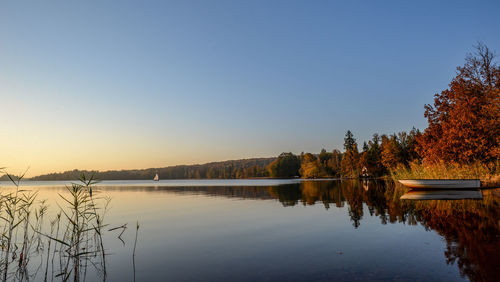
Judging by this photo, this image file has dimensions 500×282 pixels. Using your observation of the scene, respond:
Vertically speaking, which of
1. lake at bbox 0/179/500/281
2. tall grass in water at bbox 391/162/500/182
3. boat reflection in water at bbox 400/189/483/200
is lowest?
boat reflection in water at bbox 400/189/483/200

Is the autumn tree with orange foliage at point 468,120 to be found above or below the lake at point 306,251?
above

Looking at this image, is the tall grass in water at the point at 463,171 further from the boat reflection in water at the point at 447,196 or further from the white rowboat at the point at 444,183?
the white rowboat at the point at 444,183

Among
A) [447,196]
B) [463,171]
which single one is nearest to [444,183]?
[463,171]

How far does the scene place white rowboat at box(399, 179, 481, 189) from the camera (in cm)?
2548

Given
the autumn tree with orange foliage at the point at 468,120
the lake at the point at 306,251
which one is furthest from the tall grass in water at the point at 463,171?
the lake at the point at 306,251

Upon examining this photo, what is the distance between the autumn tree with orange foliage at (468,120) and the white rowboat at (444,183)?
4347 millimetres

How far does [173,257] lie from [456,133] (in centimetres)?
3357

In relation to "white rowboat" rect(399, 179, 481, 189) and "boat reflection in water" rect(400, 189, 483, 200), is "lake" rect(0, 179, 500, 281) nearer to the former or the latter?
"boat reflection in water" rect(400, 189, 483, 200)

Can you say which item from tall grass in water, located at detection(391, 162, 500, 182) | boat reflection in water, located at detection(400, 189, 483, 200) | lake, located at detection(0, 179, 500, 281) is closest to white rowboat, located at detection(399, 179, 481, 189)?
boat reflection in water, located at detection(400, 189, 483, 200)

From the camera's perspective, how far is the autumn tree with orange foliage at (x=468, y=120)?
1133 inches

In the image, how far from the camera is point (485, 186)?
1071 inches

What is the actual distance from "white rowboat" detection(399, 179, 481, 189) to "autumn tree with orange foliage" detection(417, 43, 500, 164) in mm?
4347

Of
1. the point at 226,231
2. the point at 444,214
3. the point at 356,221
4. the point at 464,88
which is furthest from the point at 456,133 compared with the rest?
the point at 226,231

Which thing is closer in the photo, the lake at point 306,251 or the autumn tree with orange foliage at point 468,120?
the lake at point 306,251
